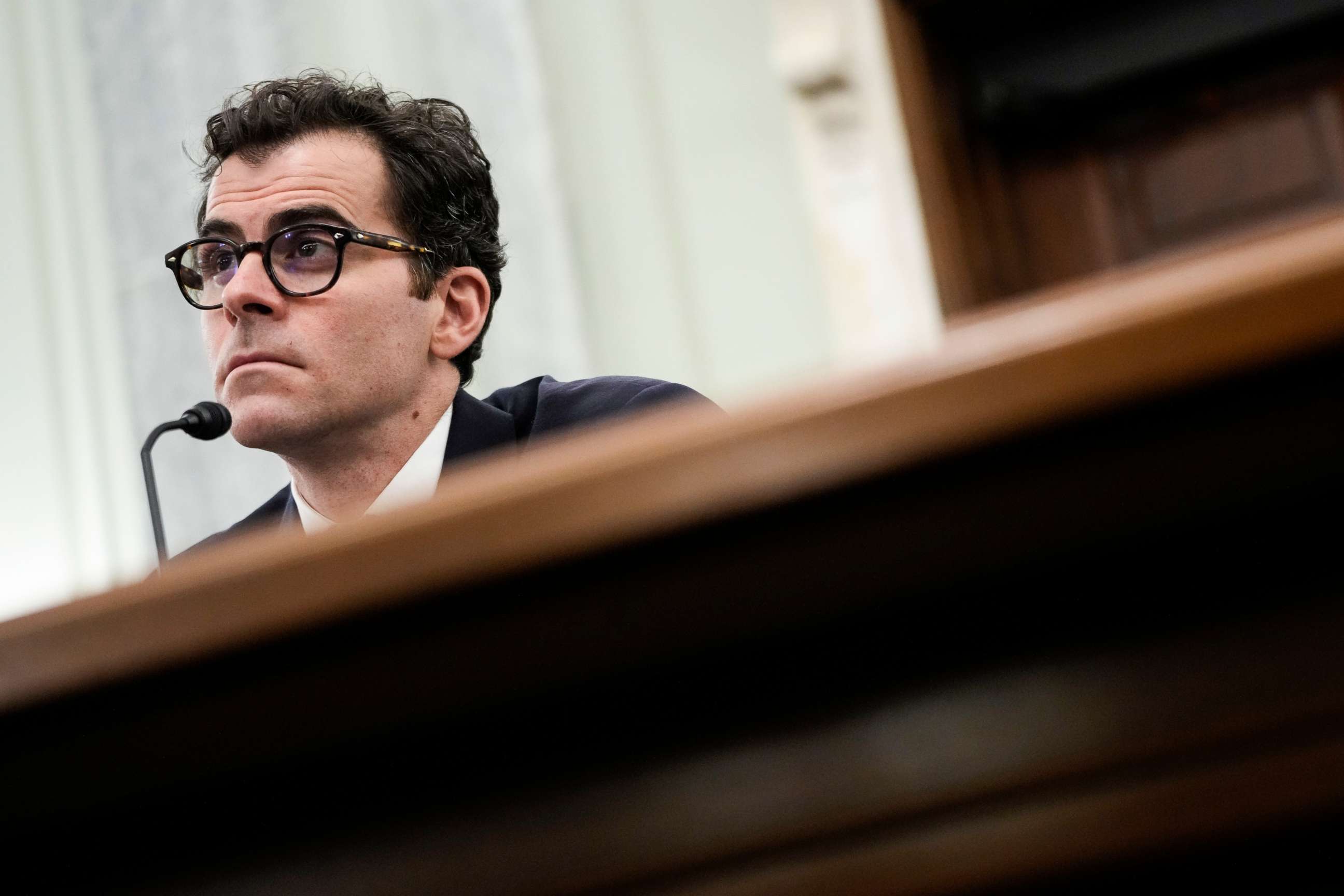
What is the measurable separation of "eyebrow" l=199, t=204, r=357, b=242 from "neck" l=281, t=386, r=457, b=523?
0.24m

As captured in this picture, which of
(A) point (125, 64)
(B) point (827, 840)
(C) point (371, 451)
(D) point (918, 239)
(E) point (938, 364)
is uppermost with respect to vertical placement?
(A) point (125, 64)

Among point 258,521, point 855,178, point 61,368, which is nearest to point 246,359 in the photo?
point 258,521

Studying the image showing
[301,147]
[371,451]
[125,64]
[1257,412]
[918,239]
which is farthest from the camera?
[125,64]

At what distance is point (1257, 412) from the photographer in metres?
0.29

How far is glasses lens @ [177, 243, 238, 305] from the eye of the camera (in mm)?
1562

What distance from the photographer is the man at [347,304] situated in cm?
152

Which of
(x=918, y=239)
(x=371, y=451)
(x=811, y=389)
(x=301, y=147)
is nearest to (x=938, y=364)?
A: (x=811, y=389)

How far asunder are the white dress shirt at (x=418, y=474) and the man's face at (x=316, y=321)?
4 cm

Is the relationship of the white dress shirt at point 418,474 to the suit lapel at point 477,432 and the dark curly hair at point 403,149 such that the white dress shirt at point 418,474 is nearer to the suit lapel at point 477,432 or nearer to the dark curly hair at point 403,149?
the suit lapel at point 477,432

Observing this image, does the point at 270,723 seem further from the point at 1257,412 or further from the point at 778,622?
the point at 1257,412

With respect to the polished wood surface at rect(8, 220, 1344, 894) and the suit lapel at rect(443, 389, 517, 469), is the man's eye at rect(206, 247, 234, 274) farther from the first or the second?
the polished wood surface at rect(8, 220, 1344, 894)

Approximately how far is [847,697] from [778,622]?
3 centimetres

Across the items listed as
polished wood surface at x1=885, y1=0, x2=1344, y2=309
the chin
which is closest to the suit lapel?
the chin

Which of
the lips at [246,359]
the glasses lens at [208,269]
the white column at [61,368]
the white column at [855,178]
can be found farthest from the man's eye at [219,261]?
the white column at [61,368]
